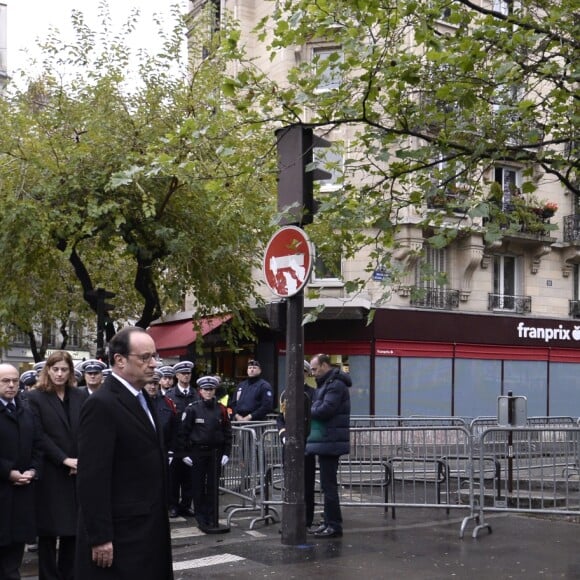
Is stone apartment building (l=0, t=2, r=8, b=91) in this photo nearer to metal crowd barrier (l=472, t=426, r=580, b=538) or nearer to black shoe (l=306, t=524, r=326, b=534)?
black shoe (l=306, t=524, r=326, b=534)

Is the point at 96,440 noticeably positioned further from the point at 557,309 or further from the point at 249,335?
the point at 557,309

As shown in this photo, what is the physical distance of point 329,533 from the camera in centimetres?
1036

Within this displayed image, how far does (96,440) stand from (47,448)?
2.82 m

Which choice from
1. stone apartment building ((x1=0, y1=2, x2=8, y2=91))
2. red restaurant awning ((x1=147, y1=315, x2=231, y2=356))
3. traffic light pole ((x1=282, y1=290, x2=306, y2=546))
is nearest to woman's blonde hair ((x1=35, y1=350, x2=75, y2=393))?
traffic light pole ((x1=282, y1=290, x2=306, y2=546))

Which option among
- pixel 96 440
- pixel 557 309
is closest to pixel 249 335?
pixel 557 309

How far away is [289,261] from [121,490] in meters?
5.42

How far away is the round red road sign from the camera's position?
392 inches

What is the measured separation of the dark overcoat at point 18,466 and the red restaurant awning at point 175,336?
1950cm

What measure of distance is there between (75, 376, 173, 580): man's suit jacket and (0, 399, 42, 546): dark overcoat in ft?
7.72

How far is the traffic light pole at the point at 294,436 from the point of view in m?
9.77

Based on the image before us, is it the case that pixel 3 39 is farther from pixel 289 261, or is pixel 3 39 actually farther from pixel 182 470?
pixel 289 261

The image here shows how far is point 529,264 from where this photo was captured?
1188 inches

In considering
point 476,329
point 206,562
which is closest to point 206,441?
point 206,562

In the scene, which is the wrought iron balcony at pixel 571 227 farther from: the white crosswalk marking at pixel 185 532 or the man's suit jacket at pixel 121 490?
the man's suit jacket at pixel 121 490
